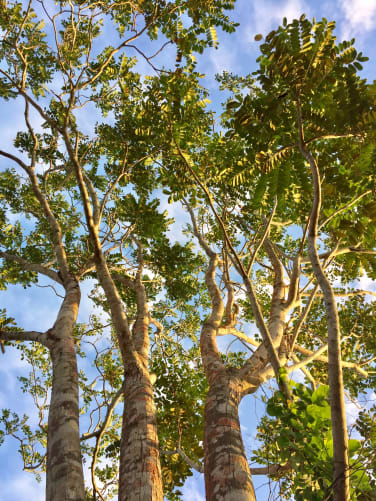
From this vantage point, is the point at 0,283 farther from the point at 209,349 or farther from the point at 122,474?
the point at 122,474

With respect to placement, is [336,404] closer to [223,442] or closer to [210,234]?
[223,442]

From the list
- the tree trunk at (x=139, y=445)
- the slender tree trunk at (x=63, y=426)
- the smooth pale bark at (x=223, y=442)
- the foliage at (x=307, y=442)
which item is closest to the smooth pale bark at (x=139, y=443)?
the tree trunk at (x=139, y=445)

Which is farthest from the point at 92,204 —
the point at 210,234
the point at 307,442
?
the point at 307,442

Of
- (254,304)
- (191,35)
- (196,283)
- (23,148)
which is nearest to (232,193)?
(191,35)

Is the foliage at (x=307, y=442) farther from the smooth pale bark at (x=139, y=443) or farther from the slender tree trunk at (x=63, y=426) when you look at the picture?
the slender tree trunk at (x=63, y=426)

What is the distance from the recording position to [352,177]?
3.29 meters

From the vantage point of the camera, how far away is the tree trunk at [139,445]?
8.21ft

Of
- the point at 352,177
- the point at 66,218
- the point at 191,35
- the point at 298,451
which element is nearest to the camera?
the point at 298,451

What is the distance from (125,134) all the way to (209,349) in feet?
16.8

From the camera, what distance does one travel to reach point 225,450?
2.86 metres

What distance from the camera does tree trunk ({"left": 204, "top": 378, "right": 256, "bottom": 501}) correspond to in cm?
253

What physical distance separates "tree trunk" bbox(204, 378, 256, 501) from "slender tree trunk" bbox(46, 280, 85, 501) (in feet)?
3.54

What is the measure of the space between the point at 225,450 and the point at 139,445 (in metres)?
0.78

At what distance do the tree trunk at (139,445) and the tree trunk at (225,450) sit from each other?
47 centimetres
